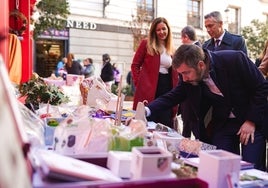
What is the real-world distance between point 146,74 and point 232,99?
167 centimetres

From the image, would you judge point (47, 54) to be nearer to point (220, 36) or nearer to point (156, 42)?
point (156, 42)

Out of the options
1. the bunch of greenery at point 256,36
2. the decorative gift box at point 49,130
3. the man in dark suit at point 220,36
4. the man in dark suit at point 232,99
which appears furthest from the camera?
the bunch of greenery at point 256,36

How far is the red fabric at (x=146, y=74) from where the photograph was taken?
415 centimetres

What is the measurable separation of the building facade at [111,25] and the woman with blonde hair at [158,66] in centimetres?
1315

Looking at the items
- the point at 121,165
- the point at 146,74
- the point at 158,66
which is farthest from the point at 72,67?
the point at 121,165

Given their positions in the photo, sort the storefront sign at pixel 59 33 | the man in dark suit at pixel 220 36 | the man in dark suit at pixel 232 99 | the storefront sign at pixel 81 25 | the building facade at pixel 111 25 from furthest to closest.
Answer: the building facade at pixel 111 25, the storefront sign at pixel 81 25, the storefront sign at pixel 59 33, the man in dark suit at pixel 220 36, the man in dark suit at pixel 232 99

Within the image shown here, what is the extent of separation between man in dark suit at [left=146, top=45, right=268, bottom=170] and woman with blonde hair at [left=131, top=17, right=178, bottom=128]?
127 centimetres

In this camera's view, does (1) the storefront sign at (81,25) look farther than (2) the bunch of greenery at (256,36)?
No

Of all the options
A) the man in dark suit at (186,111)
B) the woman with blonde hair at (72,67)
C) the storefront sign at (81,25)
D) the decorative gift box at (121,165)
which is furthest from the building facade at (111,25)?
the decorative gift box at (121,165)

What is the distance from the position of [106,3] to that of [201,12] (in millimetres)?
6267

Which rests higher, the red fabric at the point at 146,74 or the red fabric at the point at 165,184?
the red fabric at the point at 146,74


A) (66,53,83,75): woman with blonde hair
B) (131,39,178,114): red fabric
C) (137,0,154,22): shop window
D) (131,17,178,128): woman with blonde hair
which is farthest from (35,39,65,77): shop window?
(131,17,178,128): woman with blonde hair

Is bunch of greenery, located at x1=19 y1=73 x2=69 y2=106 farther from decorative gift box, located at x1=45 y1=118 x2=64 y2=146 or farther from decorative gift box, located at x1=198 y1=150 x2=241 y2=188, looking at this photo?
decorative gift box, located at x1=198 y1=150 x2=241 y2=188

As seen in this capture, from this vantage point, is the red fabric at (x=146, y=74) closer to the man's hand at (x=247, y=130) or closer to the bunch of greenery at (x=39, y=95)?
the bunch of greenery at (x=39, y=95)
